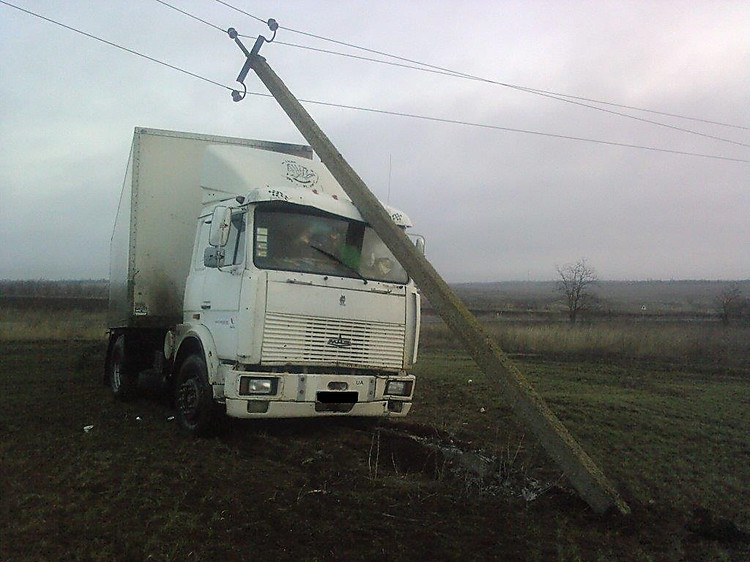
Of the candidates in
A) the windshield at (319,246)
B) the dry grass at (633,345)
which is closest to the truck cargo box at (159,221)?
the windshield at (319,246)

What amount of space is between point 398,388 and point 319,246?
6.14ft

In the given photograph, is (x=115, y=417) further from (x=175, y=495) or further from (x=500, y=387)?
(x=500, y=387)

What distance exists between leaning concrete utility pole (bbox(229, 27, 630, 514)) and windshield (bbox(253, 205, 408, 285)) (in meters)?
0.33

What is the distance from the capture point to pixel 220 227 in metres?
7.52

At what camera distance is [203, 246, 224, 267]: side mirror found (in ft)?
25.1

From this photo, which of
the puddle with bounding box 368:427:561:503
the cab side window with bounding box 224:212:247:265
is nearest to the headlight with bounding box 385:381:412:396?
the puddle with bounding box 368:427:561:503

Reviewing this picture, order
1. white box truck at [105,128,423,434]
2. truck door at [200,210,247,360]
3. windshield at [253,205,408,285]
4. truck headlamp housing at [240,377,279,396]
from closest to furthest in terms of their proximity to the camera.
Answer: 1. truck headlamp housing at [240,377,279,396]
2. white box truck at [105,128,423,434]
3. truck door at [200,210,247,360]
4. windshield at [253,205,408,285]

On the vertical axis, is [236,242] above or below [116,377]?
above

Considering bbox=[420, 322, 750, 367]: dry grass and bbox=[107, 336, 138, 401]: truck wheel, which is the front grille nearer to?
bbox=[107, 336, 138, 401]: truck wheel

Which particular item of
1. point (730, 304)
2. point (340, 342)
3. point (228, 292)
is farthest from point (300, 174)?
point (730, 304)

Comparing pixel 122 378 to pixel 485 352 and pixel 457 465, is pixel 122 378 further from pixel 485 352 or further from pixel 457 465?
pixel 485 352

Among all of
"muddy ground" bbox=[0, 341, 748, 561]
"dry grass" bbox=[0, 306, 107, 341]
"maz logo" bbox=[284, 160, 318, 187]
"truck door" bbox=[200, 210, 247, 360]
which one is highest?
"maz logo" bbox=[284, 160, 318, 187]

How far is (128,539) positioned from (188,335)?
13.0ft

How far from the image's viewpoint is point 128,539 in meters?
4.65
